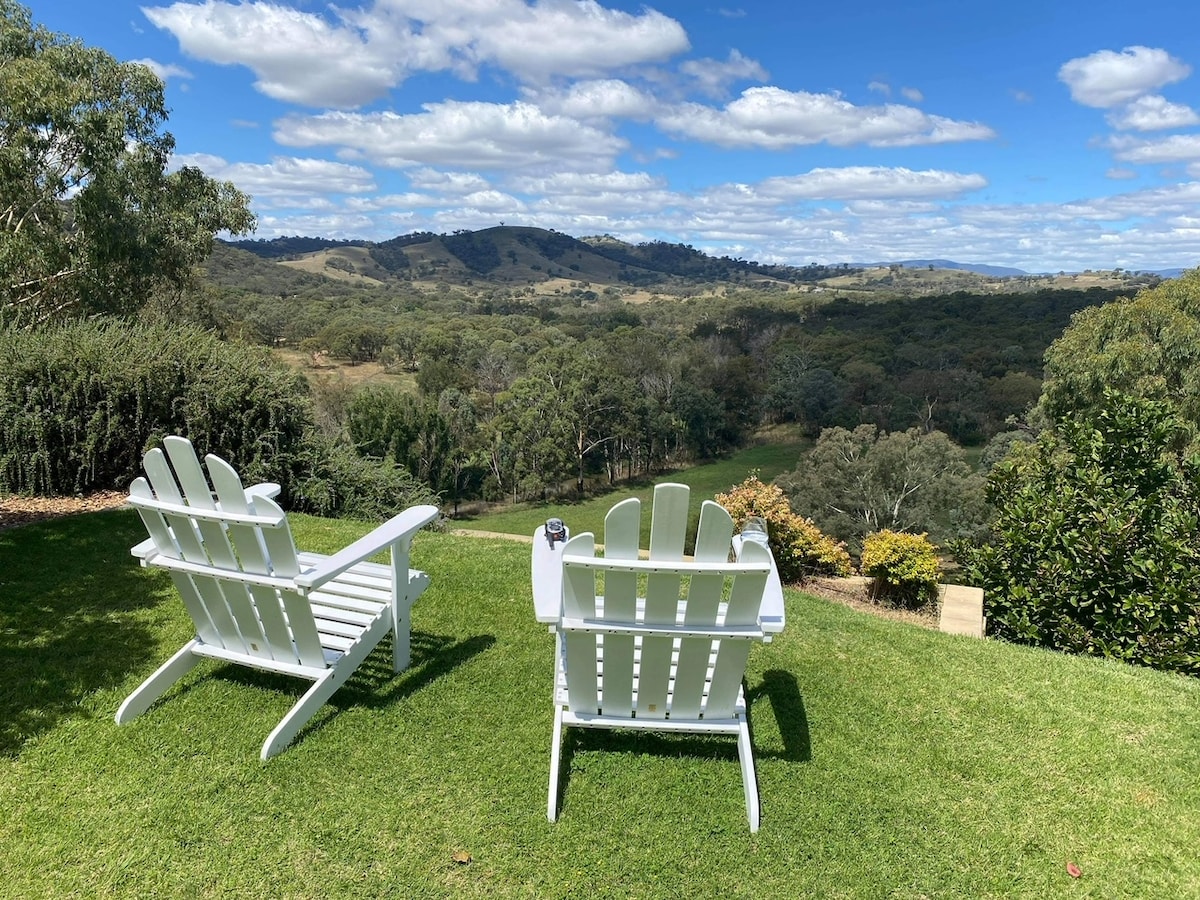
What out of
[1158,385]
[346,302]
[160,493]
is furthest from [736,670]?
[346,302]

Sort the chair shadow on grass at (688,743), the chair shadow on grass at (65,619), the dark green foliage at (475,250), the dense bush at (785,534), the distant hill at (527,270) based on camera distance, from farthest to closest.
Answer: the dark green foliage at (475,250), the distant hill at (527,270), the dense bush at (785,534), the chair shadow on grass at (65,619), the chair shadow on grass at (688,743)

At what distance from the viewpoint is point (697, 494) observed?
1363 inches

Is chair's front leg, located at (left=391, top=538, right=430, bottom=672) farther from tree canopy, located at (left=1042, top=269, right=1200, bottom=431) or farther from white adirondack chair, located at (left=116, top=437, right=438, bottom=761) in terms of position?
tree canopy, located at (left=1042, top=269, right=1200, bottom=431)

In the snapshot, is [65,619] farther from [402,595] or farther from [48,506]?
[48,506]

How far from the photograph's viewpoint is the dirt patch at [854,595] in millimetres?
7832

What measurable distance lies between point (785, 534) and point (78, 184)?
1430cm

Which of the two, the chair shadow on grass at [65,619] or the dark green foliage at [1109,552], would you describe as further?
A: the dark green foliage at [1109,552]

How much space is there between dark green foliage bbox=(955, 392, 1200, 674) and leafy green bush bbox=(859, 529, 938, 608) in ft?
9.72

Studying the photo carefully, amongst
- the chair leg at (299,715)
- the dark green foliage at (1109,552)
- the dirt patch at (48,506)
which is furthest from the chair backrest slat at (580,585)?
the dirt patch at (48,506)

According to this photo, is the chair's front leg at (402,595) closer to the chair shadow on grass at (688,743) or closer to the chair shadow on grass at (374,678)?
the chair shadow on grass at (374,678)

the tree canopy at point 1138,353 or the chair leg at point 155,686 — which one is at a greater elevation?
the tree canopy at point 1138,353

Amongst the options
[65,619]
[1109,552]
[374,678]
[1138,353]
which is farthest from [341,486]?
[1138,353]

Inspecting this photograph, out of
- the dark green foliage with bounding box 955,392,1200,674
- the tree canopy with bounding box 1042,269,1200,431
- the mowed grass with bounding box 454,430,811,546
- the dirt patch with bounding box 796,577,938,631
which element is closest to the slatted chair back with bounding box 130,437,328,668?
the dark green foliage with bounding box 955,392,1200,674

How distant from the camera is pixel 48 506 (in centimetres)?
665
